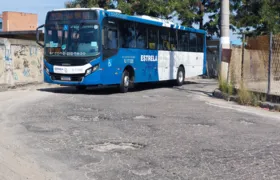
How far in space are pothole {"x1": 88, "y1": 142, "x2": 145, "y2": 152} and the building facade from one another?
2145 inches

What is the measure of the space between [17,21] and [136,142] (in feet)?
188

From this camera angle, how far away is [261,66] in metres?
16.1

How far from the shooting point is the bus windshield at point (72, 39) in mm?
15125

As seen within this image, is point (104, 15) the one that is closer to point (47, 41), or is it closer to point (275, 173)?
point (47, 41)

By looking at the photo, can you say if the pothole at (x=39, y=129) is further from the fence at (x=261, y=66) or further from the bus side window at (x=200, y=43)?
the bus side window at (x=200, y=43)

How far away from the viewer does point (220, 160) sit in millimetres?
6453

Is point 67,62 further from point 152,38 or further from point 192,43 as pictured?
point 192,43

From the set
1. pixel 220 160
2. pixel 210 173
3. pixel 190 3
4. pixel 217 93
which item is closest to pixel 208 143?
pixel 220 160

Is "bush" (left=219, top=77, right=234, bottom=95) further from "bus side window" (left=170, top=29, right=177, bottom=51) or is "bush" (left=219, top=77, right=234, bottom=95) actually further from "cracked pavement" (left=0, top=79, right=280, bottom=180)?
"bus side window" (left=170, top=29, right=177, bottom=51)

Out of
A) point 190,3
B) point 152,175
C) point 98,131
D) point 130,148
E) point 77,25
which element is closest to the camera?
point 152,175

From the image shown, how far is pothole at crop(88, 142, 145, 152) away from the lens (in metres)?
7.10

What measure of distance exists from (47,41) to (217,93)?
Answer: 646 cm

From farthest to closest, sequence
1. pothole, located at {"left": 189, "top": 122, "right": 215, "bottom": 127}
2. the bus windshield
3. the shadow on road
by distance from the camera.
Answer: the shadow on road < the bus windshield < pothole, located at {"left": 189, "top": 122, "right": 215, "bottom": 127}

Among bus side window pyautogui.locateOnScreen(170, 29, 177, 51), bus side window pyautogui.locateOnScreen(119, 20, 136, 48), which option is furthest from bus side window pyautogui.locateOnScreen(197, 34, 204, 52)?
bus side window pyautogui.locateOnScreen(119, 20, 136, 48)
